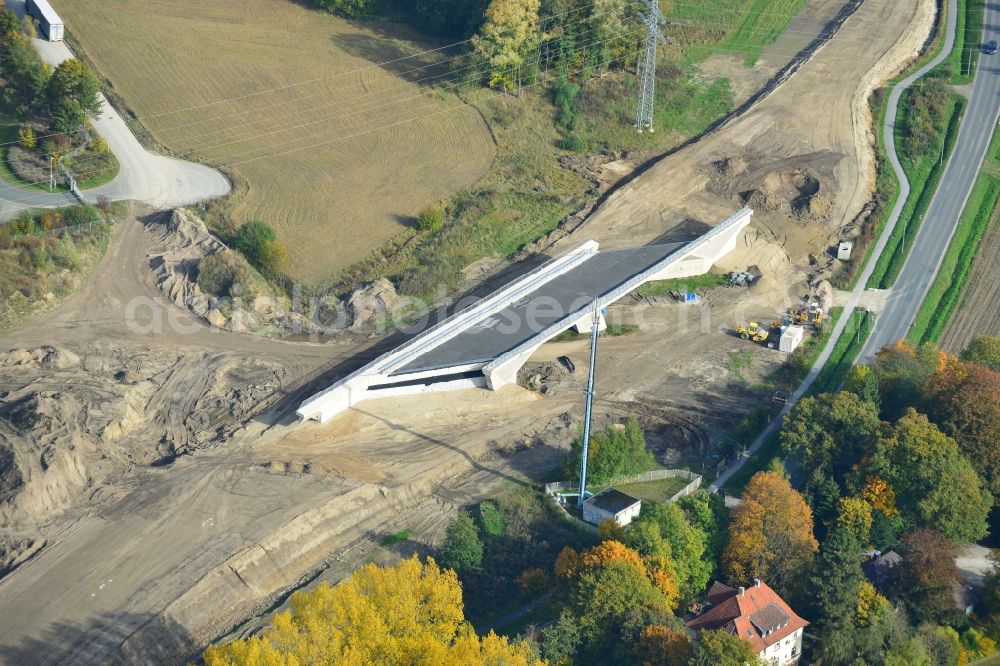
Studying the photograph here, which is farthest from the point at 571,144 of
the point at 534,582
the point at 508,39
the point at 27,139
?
the point at 534,582

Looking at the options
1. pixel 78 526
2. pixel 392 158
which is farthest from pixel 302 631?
pixel 392 158

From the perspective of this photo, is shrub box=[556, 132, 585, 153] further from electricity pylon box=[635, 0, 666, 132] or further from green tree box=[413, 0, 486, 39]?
green tree box=[413, 0, 486, 39]

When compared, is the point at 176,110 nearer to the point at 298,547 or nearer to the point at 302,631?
the point at 298,547

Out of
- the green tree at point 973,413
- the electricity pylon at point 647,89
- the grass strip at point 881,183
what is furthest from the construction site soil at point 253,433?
the green tree at point 973,413

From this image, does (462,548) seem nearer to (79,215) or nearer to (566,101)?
(79,215)

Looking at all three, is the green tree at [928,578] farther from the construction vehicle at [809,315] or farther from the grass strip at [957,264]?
the grass strip at [957,264]
